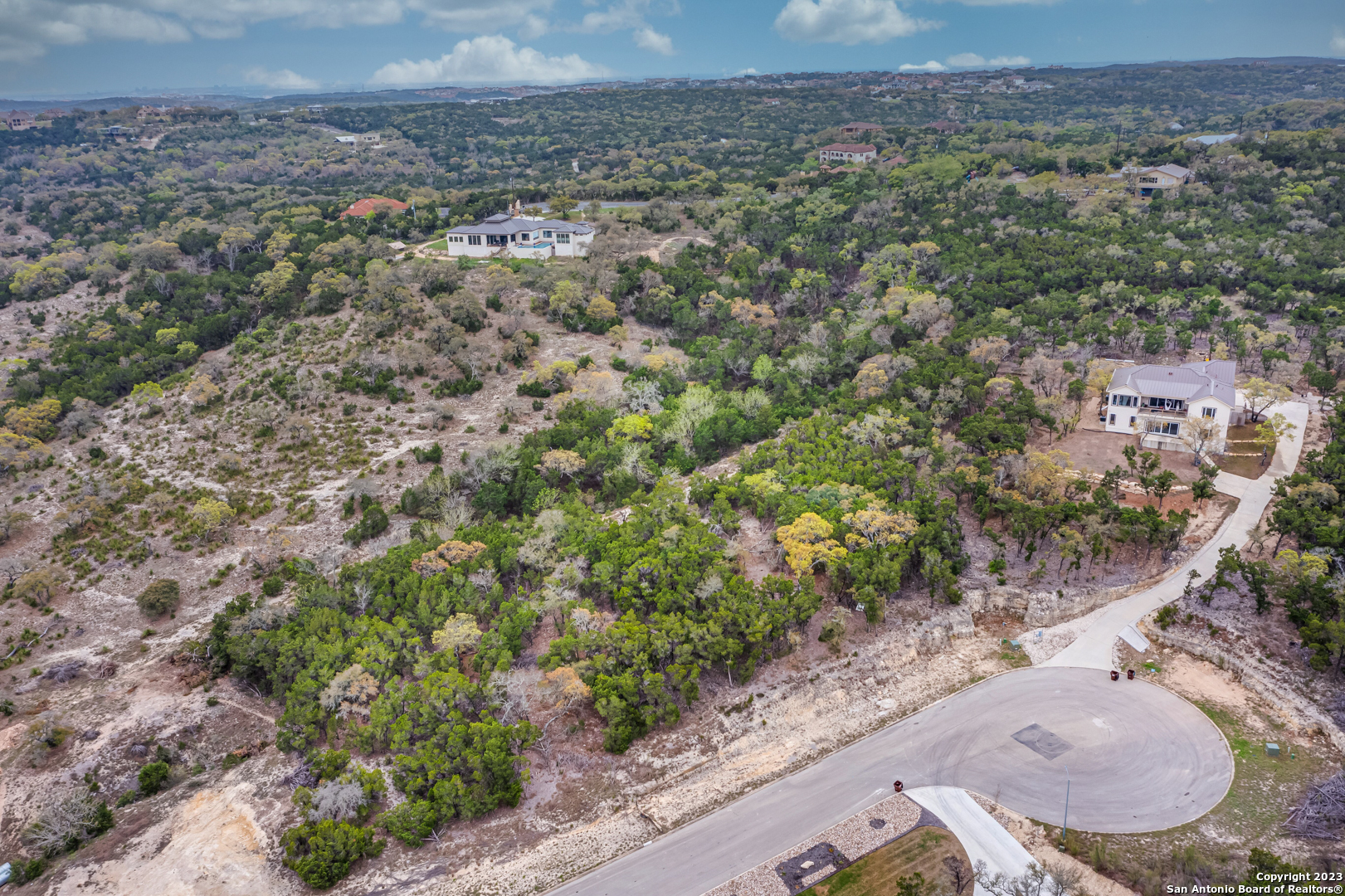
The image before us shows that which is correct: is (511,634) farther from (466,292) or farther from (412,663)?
(466,292)

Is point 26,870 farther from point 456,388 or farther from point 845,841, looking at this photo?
point 456,388

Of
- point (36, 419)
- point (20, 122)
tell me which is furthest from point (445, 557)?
point (20, 122)

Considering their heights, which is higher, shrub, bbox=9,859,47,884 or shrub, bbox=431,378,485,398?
shrub, bbox=431,378,485,398

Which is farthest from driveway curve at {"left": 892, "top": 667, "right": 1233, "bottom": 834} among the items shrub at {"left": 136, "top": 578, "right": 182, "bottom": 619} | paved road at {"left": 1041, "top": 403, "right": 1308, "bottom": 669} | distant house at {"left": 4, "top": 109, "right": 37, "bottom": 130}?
distant house at {"left": 4, "top": 109, "right": 37, "bottom": 130}

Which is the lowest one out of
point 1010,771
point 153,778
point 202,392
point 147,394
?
point 1010,771

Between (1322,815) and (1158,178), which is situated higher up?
(1158,178)

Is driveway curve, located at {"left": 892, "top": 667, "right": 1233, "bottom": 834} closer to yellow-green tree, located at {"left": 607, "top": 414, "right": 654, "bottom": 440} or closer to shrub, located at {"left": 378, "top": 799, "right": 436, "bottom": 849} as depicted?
shrub, located at {"left": 378, "top": 799, "right": 436, "bottom": 849}

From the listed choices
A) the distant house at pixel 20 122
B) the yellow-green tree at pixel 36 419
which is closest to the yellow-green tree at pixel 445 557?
the yellow-green tree at pixel 36 419
